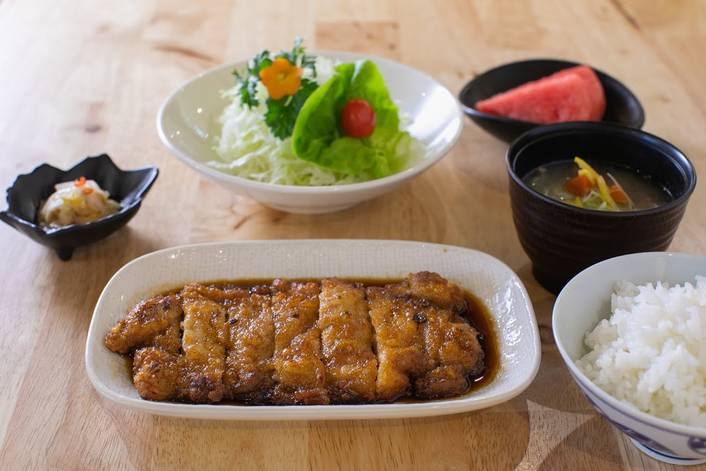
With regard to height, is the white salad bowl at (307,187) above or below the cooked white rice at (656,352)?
below

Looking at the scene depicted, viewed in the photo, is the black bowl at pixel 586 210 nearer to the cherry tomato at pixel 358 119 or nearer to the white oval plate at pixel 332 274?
the white oval plate at pixel 332 274

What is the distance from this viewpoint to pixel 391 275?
2.18 metres

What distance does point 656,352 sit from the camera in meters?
1.60

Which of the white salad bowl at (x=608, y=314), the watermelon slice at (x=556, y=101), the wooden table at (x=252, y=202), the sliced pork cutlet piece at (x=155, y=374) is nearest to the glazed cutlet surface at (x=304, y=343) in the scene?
the sliced pork cutlet piece at (x=155, y=374)

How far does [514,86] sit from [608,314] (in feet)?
5.32

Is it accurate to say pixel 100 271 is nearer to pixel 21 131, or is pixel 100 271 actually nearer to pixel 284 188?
pixel 284 188

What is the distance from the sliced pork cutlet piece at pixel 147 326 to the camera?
1.85 meters

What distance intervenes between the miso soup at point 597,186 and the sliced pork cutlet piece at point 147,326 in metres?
1.18

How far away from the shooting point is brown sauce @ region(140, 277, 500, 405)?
1.83 m

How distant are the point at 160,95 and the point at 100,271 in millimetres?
1260

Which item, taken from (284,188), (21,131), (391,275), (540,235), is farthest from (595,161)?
(21,131)

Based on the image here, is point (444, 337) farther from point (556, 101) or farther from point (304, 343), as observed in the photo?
point (556, 101)

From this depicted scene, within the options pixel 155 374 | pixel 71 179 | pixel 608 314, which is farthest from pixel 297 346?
pixel 71 179

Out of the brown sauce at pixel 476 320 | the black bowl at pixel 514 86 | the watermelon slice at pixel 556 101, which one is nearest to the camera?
the brown sauce at pixel 476 320
